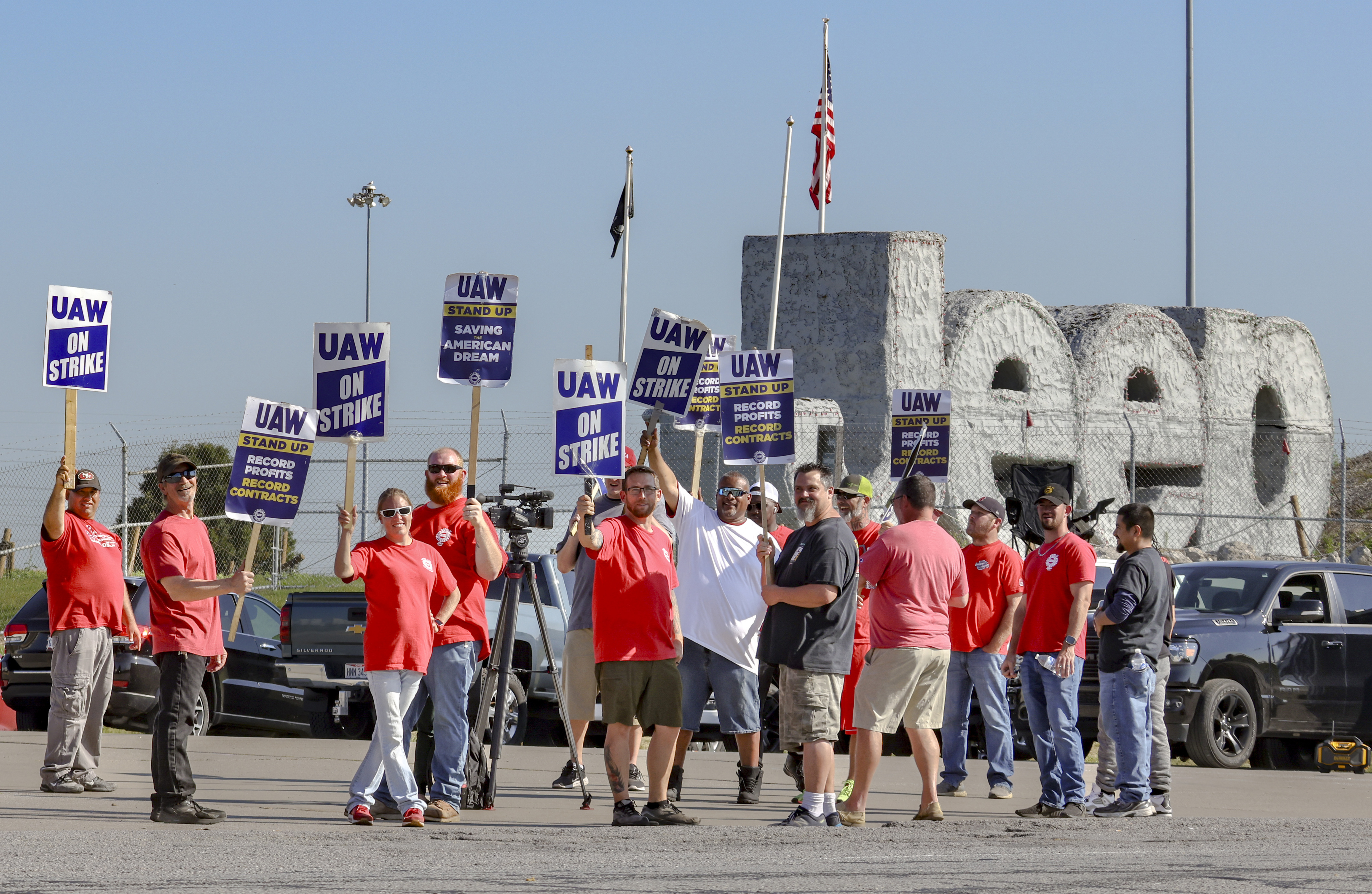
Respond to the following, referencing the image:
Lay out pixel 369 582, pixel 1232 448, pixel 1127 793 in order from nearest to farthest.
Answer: pixel 369 582
pixel 1127 793
pixel 1232 448

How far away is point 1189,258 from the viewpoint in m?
35.4

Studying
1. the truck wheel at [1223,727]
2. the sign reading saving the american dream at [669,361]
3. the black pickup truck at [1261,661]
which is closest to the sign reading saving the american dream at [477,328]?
the sign reading saving the american dream at [669,361]

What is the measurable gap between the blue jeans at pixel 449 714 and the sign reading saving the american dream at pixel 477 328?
5.99ft

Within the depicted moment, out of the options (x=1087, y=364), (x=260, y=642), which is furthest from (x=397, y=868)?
(x=1087, y=364)

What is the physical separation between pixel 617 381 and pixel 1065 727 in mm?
3407

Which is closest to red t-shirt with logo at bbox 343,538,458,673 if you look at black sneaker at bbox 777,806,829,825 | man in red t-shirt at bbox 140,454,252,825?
man in red t-shirt at bbox 140,454,252,825

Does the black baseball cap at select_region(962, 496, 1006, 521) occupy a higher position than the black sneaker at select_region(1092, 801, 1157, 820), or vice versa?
the black baseball cap at select_region(962, 496, 1006, 521)

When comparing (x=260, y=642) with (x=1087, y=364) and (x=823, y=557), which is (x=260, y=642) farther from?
(x=1087, y=364)

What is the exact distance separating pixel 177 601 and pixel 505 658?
180cm

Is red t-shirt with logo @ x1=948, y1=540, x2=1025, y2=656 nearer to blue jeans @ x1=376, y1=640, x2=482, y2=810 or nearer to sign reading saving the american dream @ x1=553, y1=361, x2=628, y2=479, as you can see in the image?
sign reading saving the american dream @ x1=553, y1=361, x2=628, y2=479

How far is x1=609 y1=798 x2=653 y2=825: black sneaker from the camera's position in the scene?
9055mm

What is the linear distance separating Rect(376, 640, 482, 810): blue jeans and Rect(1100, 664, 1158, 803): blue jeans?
3.70 meters

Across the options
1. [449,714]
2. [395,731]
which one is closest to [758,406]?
[449,714]

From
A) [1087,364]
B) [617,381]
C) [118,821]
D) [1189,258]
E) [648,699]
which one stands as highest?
[1189,258]
